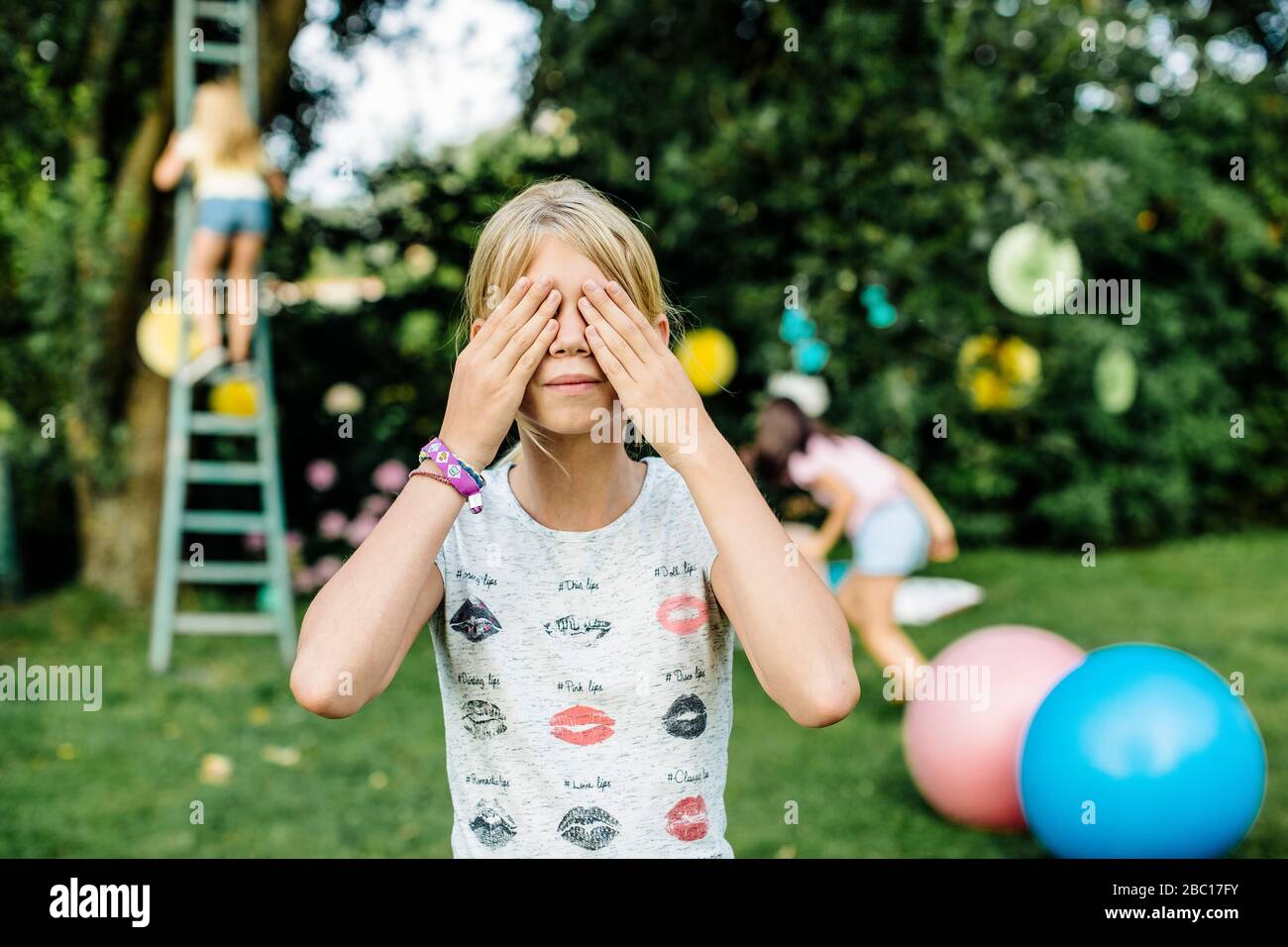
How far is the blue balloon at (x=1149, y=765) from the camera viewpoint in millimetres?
3387

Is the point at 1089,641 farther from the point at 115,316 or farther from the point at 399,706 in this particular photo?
the point at 115,316

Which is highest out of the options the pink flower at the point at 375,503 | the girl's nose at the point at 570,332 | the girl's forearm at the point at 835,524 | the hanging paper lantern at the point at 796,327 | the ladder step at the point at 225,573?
the hanging paper lantern at the point at 796,327

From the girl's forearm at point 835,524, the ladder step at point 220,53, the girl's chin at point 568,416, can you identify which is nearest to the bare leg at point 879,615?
the girl's forearm at point 835,524

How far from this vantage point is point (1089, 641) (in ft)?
22.7

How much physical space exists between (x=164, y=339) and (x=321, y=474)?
6.07 feet

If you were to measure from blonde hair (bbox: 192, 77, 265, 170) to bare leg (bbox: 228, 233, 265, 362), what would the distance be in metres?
0.40

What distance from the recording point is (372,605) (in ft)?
Result: 4.94

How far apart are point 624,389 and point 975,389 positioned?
723 centimetres

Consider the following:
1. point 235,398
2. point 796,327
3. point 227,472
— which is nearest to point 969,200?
point 796,327

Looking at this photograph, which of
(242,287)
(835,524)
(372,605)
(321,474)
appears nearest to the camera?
(372,605)

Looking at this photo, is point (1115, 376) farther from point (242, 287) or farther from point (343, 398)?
point (242, 287)

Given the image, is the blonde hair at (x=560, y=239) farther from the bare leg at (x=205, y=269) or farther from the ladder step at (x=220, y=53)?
the ladder step at (x=220, y=53)

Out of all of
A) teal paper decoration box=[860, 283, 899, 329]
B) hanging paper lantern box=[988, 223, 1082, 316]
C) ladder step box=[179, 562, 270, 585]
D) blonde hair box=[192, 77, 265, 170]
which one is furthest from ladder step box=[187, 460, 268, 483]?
hanging paper lantern box=[988, 223, 1082, 316]

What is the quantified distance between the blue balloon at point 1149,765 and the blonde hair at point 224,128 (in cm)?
490
